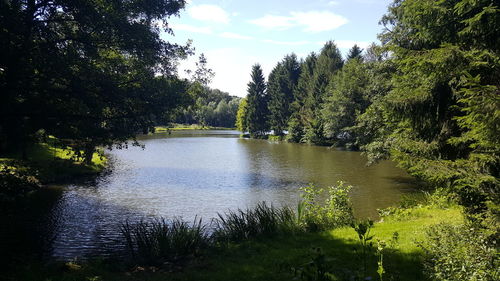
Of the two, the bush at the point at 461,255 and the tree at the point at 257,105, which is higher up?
the tree at the point at 257,105

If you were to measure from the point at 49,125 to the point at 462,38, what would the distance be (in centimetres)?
1287

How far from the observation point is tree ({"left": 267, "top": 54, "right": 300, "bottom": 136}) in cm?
7662

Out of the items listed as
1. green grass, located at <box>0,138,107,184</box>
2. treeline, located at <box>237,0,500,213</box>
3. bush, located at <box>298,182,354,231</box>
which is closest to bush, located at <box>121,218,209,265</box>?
bush, located at <box>298,182,354,231</box>

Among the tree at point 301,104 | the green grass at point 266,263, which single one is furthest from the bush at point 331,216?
the tree at point 301,104

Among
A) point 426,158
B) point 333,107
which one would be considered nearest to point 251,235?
point 426,158

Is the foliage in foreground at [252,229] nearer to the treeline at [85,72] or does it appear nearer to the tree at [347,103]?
the treeline at [85,72]

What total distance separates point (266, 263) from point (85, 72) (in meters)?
9.29

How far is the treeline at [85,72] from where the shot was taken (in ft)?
35.4

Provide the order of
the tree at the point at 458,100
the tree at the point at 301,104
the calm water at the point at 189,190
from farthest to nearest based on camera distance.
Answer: the tree at the point at 301,104 → the calm water at the point at 189,190 → the tree at the point at 458,100

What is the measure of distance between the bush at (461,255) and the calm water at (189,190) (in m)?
8.69

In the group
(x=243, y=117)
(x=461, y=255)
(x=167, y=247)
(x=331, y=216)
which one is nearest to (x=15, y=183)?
(x=167, y=247)

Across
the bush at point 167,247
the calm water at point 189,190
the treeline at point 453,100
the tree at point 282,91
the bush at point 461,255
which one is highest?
the tree at point 282,91

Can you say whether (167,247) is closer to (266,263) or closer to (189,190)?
(266,263)

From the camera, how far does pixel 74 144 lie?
505 inches
